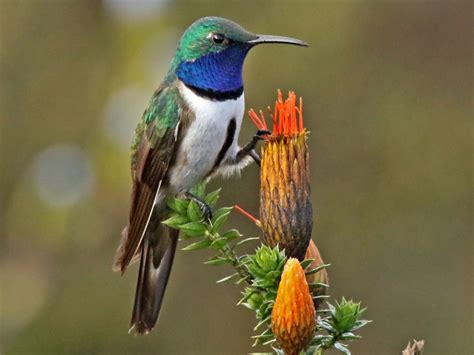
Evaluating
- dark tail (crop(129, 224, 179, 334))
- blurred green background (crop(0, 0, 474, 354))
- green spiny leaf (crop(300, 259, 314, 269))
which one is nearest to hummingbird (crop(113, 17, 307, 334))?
dark tail (crop(129, 224, 179, 334))

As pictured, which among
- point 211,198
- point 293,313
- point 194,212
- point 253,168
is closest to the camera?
point 293,313

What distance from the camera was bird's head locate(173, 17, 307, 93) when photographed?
3230mm

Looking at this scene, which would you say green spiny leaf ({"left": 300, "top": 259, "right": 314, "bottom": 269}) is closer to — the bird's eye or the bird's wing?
the bird's wing

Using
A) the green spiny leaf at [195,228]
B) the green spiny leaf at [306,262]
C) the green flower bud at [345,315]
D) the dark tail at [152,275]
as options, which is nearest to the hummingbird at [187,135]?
the dark tail at [152,275]

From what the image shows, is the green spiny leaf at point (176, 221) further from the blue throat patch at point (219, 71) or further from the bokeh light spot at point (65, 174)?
the bokeh light spot at point (65, 174)

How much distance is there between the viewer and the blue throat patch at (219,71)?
327cm

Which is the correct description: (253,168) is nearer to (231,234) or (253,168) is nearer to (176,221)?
(176,221)

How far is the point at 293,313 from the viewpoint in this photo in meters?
1.65

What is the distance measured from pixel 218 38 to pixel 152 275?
3.08ft

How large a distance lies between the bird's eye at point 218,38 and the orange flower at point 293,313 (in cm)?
172

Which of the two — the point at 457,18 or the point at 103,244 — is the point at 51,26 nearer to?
the point at 103,244

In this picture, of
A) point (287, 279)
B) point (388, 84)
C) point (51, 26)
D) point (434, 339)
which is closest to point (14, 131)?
point (51, 26)

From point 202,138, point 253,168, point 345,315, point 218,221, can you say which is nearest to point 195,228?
point 218,221

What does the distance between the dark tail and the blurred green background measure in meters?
3.09
